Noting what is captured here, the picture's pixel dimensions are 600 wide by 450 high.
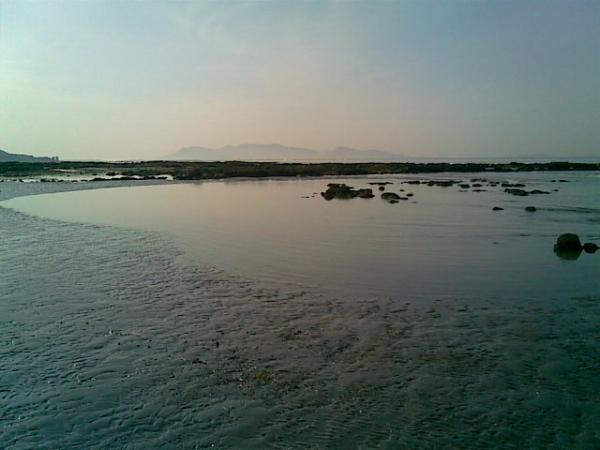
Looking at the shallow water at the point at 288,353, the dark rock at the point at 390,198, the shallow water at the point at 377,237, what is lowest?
the shallow water at the point at 288,353

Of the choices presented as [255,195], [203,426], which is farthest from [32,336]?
[255,195]

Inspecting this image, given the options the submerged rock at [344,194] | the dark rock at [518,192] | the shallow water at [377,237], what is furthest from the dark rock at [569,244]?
the dark rock at [518,192]

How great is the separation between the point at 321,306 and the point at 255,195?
3456 cm

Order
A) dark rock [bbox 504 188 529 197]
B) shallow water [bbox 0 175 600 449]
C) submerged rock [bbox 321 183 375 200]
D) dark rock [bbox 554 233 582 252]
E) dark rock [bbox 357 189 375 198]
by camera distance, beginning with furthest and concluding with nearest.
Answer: dark rock [bbox 504 188 529 197] → dark rock [bbox 357 189 375 198] → submerged rock [bbox 321 183 375 200] → dark rock [bbox 554 233 582 252] → shallow water [bbox 0 175 600 449]

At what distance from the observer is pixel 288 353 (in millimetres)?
9750

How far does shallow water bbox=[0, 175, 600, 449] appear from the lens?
715cm

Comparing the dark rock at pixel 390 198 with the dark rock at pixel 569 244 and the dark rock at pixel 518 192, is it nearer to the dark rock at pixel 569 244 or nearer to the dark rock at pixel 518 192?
the dark rock at pixel 518 192

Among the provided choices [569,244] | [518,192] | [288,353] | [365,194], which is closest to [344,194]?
[365,194]

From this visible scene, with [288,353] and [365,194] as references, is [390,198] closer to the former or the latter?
[365,194]

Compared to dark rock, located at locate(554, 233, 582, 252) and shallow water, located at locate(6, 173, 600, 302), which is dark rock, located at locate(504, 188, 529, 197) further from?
dark rock, located at locate(554, 233, 582, 252)

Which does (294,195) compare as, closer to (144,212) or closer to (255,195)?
(255,195)

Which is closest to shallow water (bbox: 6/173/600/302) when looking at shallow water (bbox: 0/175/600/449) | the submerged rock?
shallow water (bbox: 0/175/600/449)

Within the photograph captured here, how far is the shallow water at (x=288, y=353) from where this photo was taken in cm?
715

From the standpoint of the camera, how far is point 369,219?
29.8 meters
